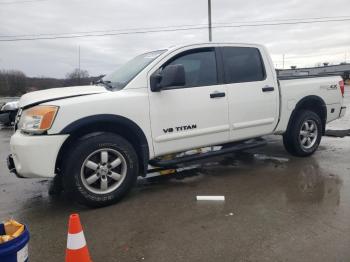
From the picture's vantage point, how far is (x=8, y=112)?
41.1ft

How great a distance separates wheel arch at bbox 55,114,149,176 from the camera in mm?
Answer: 4005

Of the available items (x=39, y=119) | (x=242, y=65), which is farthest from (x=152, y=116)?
(x=242, y=65)

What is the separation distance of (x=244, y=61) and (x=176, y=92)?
4.87ft

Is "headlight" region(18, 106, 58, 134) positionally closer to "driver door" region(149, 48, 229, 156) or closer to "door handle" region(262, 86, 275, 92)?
"driver door" region(149, 48, 229, 156)

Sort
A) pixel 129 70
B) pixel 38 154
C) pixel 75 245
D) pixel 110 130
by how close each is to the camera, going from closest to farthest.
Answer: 1. pixel 75 245
2. pixel 38 154
3. pixel 110 130
4. pixel 129 70

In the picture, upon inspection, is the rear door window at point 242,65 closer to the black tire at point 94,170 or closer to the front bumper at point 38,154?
the black tire at point 94,170

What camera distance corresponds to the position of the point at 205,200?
14.2ft

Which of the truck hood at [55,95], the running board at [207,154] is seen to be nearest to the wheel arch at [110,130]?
the running board at [207,154]

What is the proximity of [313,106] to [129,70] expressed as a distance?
3500 mm

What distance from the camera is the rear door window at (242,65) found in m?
5.31

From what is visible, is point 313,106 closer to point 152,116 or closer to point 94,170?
point 152,116

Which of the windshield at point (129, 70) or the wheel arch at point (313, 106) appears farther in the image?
the wheel arch at point (313, 106)

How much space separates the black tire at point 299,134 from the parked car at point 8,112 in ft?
31.0

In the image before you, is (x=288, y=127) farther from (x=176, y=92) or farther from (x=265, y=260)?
(x=265, y=260)
